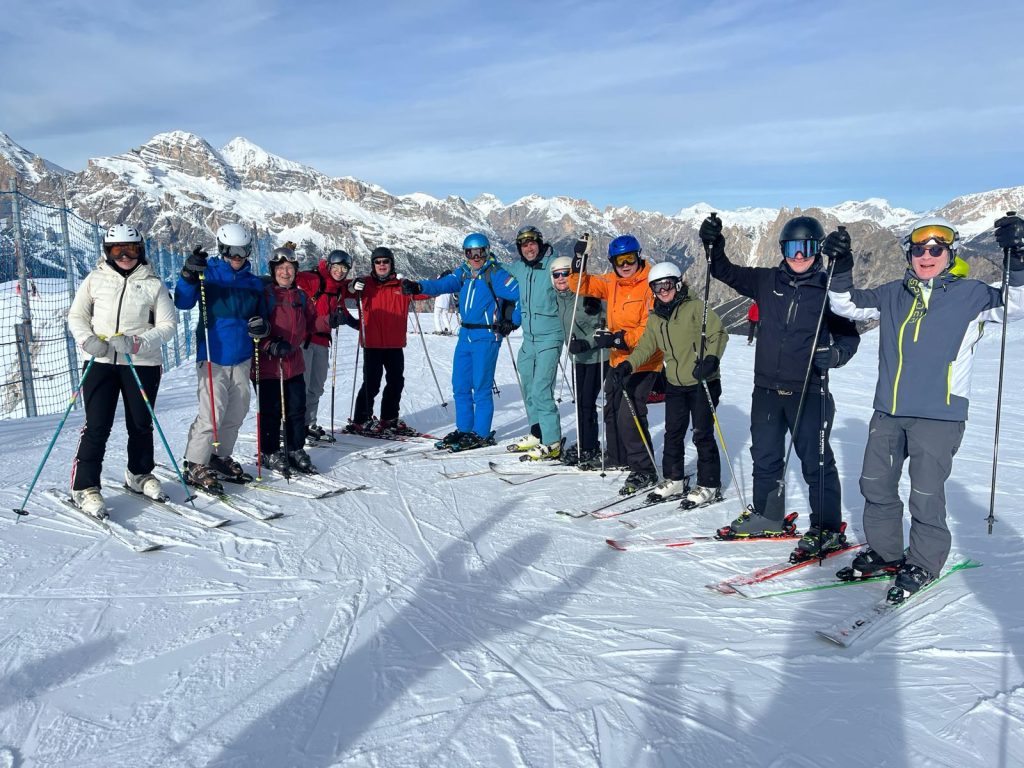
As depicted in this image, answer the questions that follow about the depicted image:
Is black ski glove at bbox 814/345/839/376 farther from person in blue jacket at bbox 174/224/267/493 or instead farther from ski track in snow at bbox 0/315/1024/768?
person in blue jacket at bbox 174/224/267/493

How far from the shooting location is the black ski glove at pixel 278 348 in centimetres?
598

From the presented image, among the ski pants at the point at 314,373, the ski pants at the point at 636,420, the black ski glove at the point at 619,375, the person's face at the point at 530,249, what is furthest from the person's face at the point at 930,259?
the ski pants at the point at 314,373

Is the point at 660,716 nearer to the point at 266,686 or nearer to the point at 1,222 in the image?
the point at 266,686

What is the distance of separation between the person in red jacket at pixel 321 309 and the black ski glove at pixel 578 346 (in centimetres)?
263

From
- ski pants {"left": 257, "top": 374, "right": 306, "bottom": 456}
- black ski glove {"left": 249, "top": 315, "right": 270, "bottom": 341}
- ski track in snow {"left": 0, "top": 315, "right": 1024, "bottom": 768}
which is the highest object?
black ski glove {"left": 249, "top": 315, "right": 270, "bottom": 341}

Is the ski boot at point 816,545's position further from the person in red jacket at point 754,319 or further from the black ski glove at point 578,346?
the black ski glove at point 578,346

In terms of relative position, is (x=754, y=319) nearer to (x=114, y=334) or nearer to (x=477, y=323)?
(x=477, y=323)

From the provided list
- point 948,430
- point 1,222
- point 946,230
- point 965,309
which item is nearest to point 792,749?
point 948,430

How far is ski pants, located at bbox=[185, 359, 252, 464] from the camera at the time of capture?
18.6ft

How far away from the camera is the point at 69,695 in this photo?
9.35 ft

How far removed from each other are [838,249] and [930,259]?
48 centimetres

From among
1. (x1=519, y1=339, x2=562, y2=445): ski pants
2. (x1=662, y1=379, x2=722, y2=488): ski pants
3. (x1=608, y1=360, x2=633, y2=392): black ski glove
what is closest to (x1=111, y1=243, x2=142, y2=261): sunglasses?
(x1=519, y1=339, x2=562, y2=445): ski pants

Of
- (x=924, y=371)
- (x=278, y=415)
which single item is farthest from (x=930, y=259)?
(x=278, y=415)

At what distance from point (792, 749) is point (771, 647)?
2.66 feet
